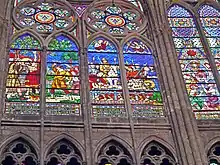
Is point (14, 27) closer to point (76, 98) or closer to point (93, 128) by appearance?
point (76, 98)

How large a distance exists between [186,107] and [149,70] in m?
1.97

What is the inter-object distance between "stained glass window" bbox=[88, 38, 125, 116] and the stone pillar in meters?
1.29

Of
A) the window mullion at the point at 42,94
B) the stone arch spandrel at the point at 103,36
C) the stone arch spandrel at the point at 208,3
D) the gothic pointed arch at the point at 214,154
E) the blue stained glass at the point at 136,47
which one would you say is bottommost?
the gothic pointed arch at the point at 214,154

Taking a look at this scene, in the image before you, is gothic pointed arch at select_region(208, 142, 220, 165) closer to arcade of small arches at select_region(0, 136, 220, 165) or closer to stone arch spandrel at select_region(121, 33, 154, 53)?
arcade of small arches at select_region(0, 136, 220, 165)

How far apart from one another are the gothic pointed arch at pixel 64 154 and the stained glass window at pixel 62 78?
3.47 feet

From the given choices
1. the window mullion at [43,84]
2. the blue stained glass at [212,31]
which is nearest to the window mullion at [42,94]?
the window mullion at [43,84]

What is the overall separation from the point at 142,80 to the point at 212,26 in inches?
140

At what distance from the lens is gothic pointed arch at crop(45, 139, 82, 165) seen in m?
12.4

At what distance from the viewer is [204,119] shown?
45.8ft

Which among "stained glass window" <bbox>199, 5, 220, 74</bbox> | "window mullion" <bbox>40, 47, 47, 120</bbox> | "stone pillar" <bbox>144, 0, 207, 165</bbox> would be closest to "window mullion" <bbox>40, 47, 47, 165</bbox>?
"window mullion" <bbox>40, 47, 47, 120</bbox>

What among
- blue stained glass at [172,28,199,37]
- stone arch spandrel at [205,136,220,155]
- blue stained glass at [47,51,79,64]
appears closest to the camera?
stone arch spandrel at [205,136,220,155]

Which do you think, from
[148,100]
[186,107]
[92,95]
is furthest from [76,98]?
[186,107]

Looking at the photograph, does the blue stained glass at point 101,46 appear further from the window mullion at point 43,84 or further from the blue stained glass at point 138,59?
the window mullion at point 43,84

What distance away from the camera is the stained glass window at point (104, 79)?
13.9 m
